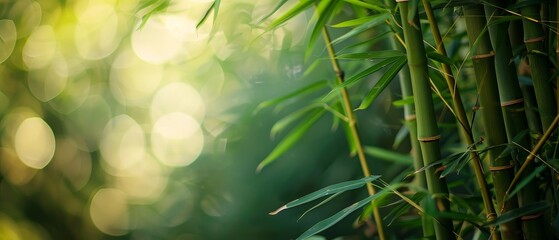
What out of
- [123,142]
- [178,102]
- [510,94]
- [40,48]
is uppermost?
[510,94]

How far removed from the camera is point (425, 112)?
0.58 metres

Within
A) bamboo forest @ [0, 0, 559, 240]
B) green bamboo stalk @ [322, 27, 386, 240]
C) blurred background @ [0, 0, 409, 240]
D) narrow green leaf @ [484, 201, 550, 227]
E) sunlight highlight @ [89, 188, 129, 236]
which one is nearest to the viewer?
narrow green leaf @ [484, 201, 550, 227]

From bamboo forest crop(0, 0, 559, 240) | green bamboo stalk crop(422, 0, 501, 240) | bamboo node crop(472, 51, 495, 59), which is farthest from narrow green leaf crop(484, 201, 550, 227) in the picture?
bamboo forest crop(0, 0, 559, 240)

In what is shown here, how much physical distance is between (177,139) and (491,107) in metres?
1.55

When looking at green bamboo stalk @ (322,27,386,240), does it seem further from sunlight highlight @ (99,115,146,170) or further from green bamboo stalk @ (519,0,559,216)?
sunlight highlight @ (99,115,146,170)

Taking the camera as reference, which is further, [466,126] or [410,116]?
[410,116]

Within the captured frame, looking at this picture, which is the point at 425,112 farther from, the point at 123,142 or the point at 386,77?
the point at 123,142

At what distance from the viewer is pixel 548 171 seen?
0.70 metres

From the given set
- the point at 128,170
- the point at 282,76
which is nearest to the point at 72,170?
the point at 128,170

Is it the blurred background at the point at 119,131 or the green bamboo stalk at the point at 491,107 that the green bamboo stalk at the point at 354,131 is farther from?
the blurred background at the point at 119,131

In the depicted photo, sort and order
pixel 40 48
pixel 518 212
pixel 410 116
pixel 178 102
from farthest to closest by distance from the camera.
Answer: pixel 178 102 < pixel 40 48 < pixel 410 116 < pixel 518 212

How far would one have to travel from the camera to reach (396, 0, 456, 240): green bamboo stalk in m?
0.57

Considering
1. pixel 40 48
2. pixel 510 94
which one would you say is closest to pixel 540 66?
pixel 510 94

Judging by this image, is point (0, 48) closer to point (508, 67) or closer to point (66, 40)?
point (66, 40)
